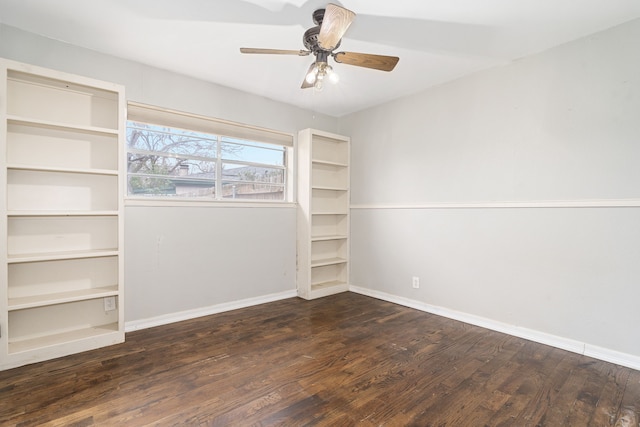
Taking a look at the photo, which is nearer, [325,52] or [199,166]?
[325,52]

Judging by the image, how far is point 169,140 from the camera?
3.17 m

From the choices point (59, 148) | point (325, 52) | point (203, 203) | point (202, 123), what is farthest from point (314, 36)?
point (59, 148)

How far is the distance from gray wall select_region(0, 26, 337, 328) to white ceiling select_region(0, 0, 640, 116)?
5.6 inches

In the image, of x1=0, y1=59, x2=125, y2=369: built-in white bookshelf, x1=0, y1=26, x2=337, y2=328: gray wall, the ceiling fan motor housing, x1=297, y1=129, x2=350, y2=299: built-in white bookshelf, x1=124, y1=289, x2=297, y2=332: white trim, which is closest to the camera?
the ceiling fan motor housing

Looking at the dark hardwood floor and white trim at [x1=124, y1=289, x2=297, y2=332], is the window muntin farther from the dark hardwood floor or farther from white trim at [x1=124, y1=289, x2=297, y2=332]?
the dark hardwood floor

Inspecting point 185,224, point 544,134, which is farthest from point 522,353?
point 185,224

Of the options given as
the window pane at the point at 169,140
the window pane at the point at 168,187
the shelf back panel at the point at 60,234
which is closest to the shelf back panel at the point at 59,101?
the window pane at the point at 169,140

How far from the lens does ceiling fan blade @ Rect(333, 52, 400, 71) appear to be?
207 cm

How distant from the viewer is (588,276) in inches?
96.1

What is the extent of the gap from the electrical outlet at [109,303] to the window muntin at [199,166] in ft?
3.13

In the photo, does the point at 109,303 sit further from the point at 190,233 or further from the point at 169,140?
the point at 169,140

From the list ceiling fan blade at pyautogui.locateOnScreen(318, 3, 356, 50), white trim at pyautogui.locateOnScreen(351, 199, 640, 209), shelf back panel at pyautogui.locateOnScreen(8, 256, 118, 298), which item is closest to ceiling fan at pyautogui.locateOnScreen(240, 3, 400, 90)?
ceiling fan blade at pyautogui.locateOnScreen(318, 3, 356, 50)

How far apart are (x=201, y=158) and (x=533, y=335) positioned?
11.9ft

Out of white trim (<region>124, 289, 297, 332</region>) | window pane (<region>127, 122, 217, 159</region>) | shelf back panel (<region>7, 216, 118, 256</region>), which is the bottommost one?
white trim (<region>124, 289, 297, 332</region>)
